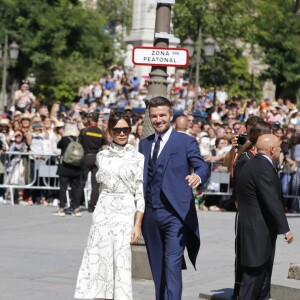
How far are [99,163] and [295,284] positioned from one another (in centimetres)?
265

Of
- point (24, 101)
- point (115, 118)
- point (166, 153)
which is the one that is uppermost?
point (24, 101)

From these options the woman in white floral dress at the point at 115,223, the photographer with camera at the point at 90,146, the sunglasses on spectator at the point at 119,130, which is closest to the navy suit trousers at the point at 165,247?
the woman in white floral dress at the point at 115,223

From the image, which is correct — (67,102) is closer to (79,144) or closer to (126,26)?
(126,26)

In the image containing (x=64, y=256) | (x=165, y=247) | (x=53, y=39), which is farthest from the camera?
(x=53, y=39)

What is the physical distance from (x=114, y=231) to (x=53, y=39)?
41.2 m

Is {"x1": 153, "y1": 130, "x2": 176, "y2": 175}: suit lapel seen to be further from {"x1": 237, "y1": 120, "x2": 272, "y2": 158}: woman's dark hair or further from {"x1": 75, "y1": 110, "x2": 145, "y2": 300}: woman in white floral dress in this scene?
{"x1": 237, "y1": 120, "x2": 272, "y2": 158}: woman's dark hair

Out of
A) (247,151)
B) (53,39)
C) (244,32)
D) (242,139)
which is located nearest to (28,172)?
(242,139)

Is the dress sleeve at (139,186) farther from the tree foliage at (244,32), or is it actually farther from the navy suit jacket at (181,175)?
the tree foliage at (244,32)

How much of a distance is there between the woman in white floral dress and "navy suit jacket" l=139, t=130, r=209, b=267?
186mm

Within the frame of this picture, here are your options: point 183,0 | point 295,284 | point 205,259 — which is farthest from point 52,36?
point 295,284

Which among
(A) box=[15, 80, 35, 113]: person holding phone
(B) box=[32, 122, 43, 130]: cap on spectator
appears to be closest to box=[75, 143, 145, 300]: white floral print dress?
(B) box=[32, 122, 43, 130]: cap on spectator

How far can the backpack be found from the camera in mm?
21094

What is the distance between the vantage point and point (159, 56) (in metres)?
13.3

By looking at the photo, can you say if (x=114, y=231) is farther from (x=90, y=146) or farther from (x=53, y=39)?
(x=53, y=39)
